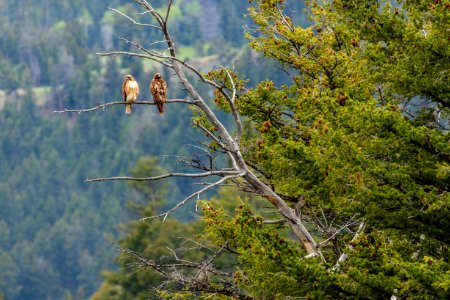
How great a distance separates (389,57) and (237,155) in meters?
2.09

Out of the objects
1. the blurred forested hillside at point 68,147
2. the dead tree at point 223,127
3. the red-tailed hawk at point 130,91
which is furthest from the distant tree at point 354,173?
the blurred forested hillside at point 68,147

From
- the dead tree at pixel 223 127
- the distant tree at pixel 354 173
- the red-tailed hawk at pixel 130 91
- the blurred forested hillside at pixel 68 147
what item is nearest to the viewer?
the distant tree at pixel 354 173

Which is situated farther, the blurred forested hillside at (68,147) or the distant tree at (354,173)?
the blurred forested hillside at (68,147)

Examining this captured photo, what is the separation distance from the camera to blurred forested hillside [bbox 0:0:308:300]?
147m

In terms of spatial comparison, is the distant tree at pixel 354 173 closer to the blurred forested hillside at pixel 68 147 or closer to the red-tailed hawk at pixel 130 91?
the red-tailed hawk at pixel 130 91

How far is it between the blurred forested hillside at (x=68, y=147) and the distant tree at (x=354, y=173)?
121650 millimetres

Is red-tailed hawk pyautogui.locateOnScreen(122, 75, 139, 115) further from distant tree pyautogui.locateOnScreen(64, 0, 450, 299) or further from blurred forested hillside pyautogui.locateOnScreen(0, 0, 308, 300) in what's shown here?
blurred forested hillside pyautogui.locateOnScreen(0, 0, 308, 300)

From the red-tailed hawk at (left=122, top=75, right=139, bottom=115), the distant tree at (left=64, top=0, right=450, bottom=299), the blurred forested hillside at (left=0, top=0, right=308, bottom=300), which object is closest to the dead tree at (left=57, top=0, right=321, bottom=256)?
the distant tree at (left=64, top=0, right=450, bottom=299)

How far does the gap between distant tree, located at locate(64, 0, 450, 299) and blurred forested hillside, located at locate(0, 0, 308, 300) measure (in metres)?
122

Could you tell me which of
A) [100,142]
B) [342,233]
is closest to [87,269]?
[100,142]

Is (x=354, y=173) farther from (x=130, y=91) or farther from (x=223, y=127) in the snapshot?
(x=130, y=91)

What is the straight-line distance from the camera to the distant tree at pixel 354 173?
40.3ft

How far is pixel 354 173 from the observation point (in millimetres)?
12508

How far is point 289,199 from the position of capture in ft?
50.9
